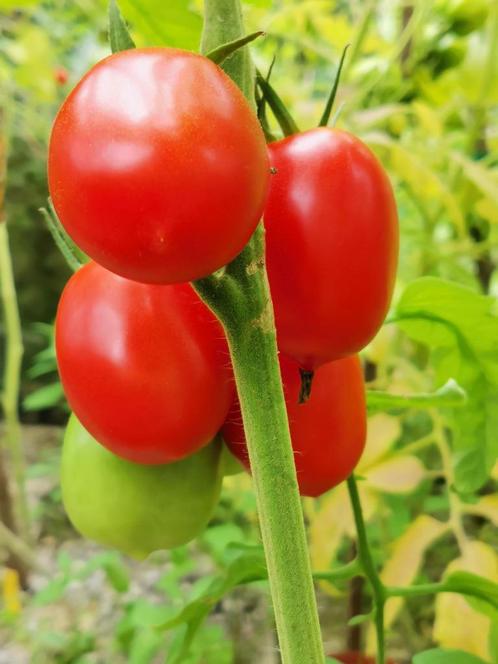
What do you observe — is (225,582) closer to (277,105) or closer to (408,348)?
(277,105)

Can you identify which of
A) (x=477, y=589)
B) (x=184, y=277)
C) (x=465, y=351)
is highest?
(x=184, y=277)

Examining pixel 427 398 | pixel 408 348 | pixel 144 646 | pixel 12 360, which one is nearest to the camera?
pixel 427 398

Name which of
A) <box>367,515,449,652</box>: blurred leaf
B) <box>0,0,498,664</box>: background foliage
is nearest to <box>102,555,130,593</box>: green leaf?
<box>0,0,498,664</box>: background foliage

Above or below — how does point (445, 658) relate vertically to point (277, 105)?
below

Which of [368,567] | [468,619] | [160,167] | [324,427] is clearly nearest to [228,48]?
[160,167]

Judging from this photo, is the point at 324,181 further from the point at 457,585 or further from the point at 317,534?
the point at 317,534

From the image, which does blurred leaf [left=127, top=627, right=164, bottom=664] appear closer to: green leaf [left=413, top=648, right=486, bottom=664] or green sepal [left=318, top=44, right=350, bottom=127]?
green leaf [left=413, top=648, right=486, bottom=664]
